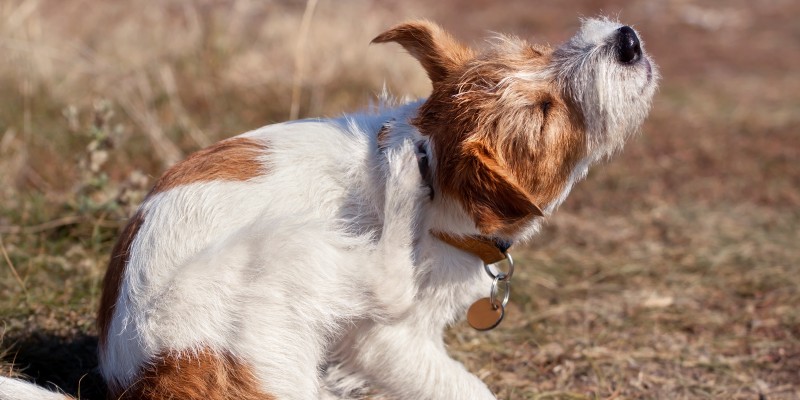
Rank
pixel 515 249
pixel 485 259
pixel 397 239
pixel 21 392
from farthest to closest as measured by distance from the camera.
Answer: pixel 515 249 → pixel 485 259 → pixel 397 239 → pixel 21 392

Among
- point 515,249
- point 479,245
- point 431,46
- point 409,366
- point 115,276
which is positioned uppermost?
point 431,46

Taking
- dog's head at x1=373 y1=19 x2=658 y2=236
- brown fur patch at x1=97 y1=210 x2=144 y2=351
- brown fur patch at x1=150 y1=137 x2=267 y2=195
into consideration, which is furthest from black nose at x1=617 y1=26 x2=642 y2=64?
brown fur patch at x1=97 y1=210 x2=144 y2=351

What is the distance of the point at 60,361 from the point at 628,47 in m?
2.57

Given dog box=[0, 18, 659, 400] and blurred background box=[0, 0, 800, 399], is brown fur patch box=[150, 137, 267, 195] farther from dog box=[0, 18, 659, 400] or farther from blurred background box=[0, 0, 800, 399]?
blurred background box=[0, 0, 800, 399]

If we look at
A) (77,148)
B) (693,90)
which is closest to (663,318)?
(77,148)

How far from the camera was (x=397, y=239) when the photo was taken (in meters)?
2.80

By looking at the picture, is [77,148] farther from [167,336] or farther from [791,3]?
[791,3]

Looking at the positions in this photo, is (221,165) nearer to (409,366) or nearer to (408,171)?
(408,171)

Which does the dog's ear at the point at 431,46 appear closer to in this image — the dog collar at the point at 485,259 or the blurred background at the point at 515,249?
the blurred background at the point at 515,249

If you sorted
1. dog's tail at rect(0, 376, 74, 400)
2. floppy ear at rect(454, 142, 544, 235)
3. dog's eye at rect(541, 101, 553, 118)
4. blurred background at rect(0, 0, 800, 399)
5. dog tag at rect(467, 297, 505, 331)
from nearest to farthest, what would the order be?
dog's tail at rect(0, 376, 74, 400)
floppy ear at rect(454, 142, 544, 235)
dog's eye at rect(541, 101, 553, 118)
dog tag at rect(467, 297, 505, 331)
blurred background at rect(0, 0, 800, 399)

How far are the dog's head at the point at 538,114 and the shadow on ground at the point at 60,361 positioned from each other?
162cm

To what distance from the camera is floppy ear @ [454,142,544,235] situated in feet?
8.61

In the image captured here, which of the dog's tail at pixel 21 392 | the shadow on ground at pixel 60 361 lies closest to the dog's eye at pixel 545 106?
the dog's tail at pixel 21 392

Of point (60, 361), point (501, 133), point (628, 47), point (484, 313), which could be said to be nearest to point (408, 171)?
point (501, 133)
